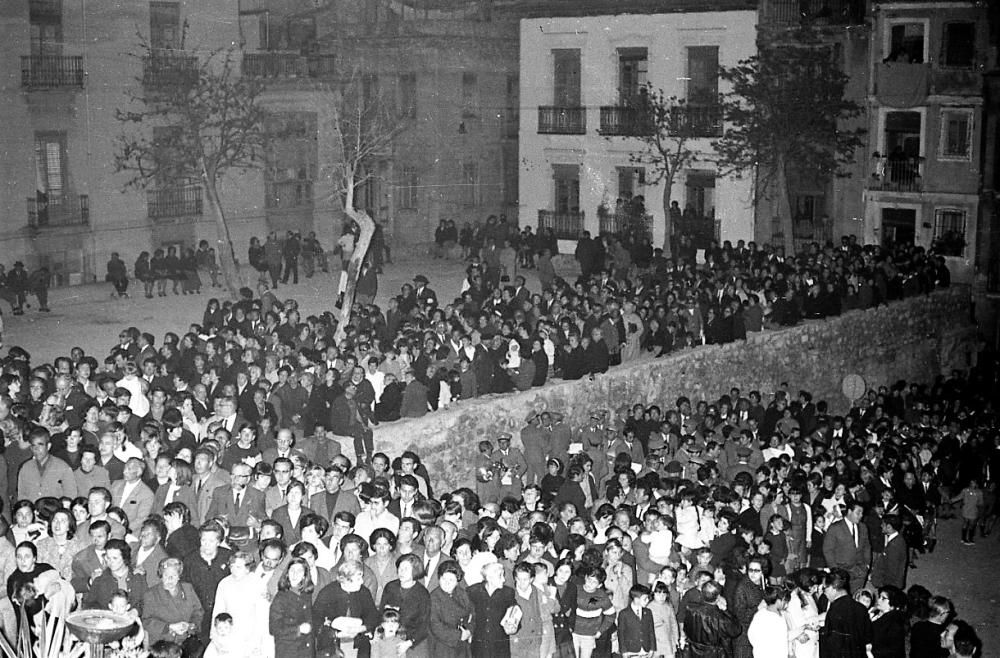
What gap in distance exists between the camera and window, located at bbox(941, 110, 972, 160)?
3122 cm

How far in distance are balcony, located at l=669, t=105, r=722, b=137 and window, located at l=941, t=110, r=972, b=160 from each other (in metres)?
5.51

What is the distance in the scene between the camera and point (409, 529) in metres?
10.5

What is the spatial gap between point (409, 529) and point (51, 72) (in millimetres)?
19443

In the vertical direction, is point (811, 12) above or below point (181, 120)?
above

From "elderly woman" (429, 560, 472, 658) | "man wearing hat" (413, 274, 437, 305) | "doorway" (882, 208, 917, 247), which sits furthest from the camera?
"doorway" (882, 208, 917, 247)

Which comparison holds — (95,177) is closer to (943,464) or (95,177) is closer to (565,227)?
(565,227)

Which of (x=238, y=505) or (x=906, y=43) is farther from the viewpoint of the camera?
(x=906, y=43)

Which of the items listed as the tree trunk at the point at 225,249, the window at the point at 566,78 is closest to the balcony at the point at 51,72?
the tree trunk at the point at 225,249

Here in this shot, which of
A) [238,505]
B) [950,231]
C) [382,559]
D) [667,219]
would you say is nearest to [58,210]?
[667,219]

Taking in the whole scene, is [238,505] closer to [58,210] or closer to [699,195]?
[58,210]

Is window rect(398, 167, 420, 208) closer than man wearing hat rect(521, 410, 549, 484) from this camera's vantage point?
No

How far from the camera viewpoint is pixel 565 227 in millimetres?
34531

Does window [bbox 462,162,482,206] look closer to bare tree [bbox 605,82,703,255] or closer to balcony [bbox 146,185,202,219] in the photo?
bare tree [bbox 605,82,703,255]

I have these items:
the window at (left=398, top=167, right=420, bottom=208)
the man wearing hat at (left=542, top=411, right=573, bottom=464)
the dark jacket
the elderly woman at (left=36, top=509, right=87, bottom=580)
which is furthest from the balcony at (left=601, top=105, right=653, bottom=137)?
the elderly woman at (left=36, top=509, right=87, bottom=580)
